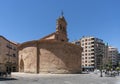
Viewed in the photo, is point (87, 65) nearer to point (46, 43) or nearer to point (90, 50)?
point (90, 50)

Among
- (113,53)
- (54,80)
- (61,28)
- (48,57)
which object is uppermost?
(61,28)

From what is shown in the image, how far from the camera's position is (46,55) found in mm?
50906

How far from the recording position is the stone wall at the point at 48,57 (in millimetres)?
50719

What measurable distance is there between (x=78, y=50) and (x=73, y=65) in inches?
183

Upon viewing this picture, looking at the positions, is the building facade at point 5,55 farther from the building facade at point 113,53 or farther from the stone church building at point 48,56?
the building facade at point 113,53

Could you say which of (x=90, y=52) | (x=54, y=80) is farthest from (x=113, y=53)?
(x=54, y=80)

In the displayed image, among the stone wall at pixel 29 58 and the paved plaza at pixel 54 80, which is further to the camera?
the stone wall at pixel 29 58

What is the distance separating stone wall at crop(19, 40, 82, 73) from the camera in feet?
166

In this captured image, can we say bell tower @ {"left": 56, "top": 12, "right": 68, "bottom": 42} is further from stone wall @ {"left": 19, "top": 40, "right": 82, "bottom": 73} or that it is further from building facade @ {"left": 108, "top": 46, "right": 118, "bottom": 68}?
building facade @ {"left": 108, "top": 46, "right": 118, "bottom": 68}

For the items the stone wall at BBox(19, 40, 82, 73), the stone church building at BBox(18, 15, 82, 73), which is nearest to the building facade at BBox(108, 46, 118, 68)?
the stone church building at BBox(18, 15, 82, 73)

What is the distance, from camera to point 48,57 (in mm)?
50781

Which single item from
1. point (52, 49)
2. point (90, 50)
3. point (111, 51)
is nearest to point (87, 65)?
point (90, 50)

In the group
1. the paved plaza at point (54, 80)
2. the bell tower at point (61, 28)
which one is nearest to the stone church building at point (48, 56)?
the bell tower at point (61, 28)

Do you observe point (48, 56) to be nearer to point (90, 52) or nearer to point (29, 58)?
point (29, 58)
